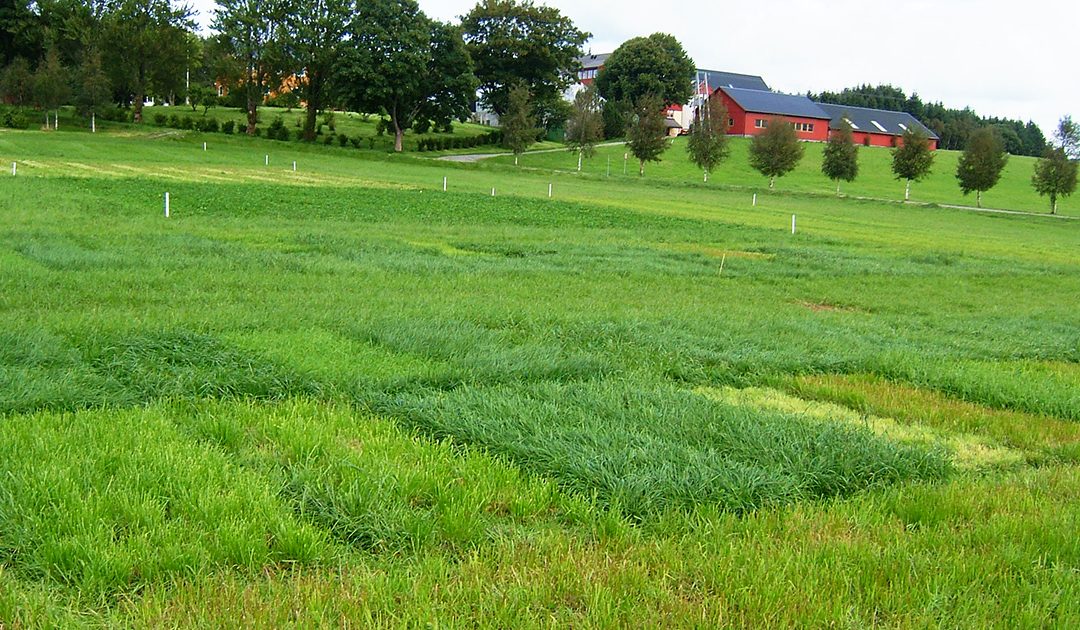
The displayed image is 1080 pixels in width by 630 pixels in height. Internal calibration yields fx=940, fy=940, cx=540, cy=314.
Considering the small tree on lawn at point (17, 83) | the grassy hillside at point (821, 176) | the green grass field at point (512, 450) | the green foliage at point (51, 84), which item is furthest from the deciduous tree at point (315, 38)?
the green grass field at point (512, 450)

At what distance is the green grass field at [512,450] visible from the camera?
390 centimetres

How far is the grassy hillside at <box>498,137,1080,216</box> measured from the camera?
252 ft

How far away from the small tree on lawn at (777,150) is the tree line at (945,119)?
8032 cm

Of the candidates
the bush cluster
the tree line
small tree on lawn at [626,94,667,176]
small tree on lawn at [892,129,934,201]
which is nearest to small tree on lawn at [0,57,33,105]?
the bush cluster

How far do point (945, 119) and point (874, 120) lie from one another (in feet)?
116

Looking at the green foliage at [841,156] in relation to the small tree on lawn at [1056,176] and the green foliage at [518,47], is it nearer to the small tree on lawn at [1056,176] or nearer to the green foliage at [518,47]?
the small tree on lawn at [1056,176]

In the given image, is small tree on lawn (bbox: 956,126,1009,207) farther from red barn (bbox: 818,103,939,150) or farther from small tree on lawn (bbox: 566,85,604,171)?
red barn (bbox: 818,103,939,150)

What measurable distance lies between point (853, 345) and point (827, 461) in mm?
5124

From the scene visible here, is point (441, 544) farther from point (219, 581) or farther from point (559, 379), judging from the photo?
point (559, 379)

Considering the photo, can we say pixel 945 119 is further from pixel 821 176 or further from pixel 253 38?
pixel 253 38

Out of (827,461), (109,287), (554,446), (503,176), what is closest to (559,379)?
(554,446)

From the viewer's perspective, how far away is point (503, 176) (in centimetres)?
6556

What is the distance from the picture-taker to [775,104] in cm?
11462

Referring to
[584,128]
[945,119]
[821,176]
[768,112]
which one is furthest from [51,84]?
[945,119]
